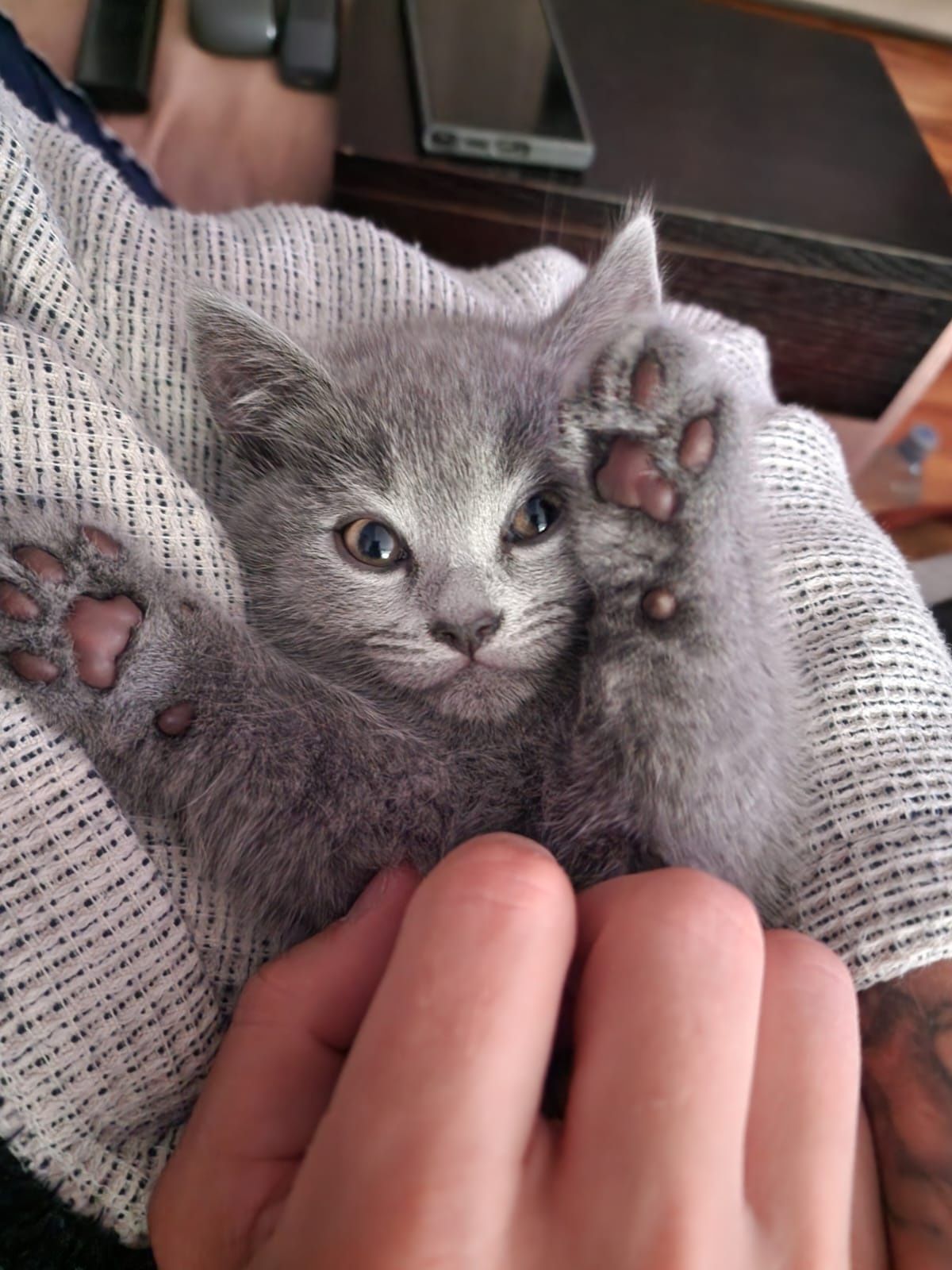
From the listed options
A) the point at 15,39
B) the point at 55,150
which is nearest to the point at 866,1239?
the point at 55,150

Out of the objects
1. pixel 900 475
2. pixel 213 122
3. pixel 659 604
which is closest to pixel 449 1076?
pixel 659 604

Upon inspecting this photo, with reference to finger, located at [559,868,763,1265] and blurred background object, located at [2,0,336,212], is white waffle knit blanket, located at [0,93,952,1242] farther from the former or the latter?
blurred background object, located at [2,0,336,212]

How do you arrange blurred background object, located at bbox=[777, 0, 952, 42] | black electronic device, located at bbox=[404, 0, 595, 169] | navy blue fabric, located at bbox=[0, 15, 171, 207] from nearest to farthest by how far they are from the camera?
navy blue fabric, located at bbox=[0, 15, 171, 207], black electronic device, located at bbox=[404, 0, 595, 169], blurred background object, located at bbox=[777, 0, 952, 42]

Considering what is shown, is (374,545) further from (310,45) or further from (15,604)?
(310,45)

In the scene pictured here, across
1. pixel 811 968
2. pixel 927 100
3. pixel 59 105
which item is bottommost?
pixel 59 105

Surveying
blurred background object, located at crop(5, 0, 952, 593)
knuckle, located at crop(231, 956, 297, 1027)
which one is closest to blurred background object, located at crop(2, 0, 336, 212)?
blurred background object, located at crop(5, 0, 952, 593)

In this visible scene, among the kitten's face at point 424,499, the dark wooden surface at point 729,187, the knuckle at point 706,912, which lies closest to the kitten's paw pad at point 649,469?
the kitten's face at point 424,499

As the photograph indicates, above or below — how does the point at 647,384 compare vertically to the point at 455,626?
above
